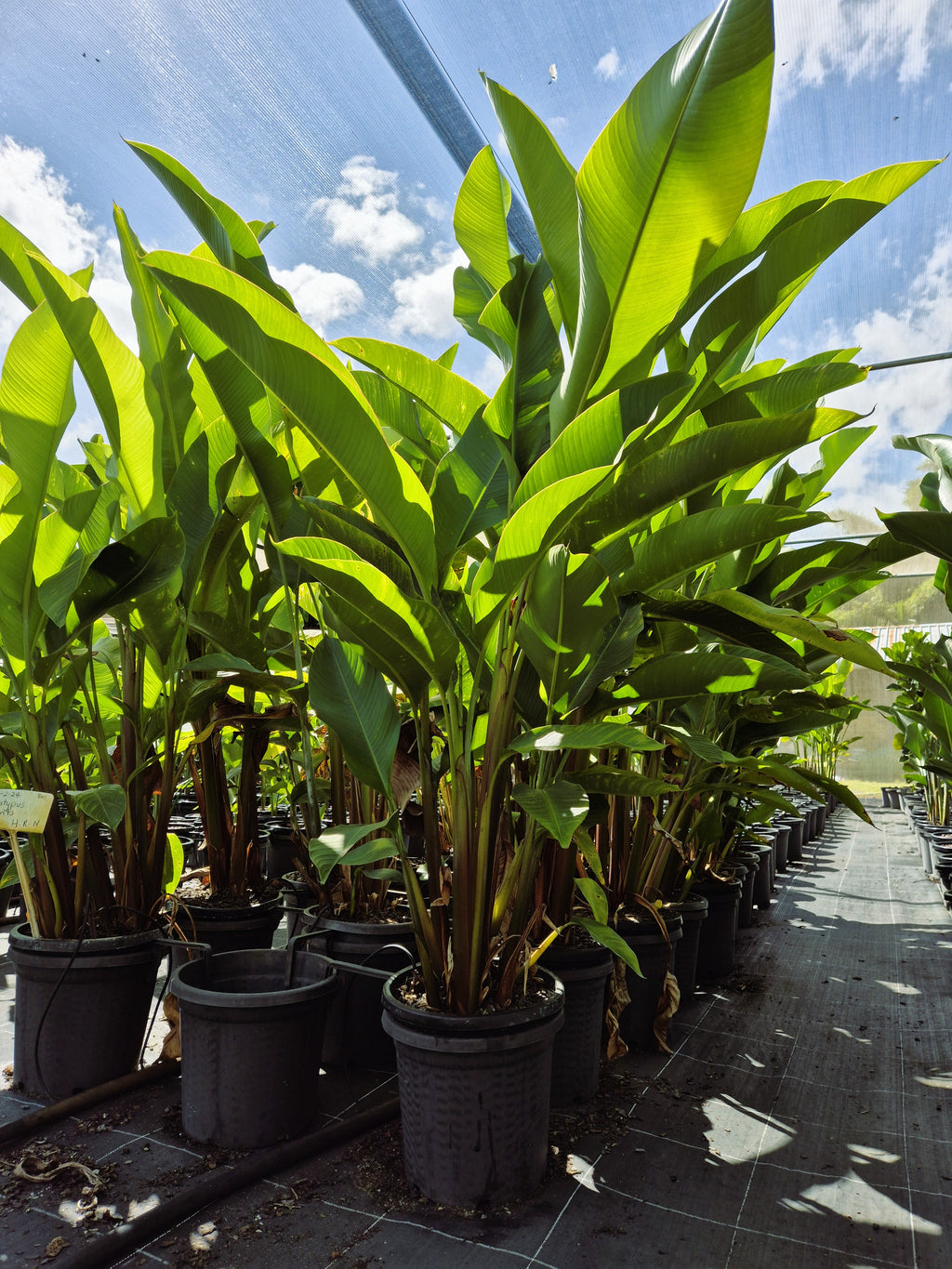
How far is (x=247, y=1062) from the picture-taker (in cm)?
125

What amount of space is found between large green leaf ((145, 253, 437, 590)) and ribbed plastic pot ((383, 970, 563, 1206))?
26.4 inches

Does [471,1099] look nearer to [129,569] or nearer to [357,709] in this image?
[357,709]

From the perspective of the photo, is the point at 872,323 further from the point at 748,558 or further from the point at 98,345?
the point at 98,345

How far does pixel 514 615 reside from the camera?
1250 mm

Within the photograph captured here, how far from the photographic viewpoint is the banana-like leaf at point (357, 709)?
129 cm

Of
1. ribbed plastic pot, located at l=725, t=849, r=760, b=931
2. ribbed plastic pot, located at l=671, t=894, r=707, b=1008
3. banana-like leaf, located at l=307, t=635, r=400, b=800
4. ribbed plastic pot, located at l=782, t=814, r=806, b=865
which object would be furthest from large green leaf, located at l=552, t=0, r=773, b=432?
ribbed plastic pot, located at l=782, t=814, r=806, b=865

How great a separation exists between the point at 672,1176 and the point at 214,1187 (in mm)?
671

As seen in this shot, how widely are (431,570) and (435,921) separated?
569mm

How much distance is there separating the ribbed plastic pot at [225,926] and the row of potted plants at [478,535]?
4 centimetres

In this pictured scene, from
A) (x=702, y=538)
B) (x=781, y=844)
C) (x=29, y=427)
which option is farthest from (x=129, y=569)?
(x=781, y=844)

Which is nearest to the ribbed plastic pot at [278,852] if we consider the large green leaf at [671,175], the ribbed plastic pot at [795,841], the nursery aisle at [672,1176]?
the nursery aisle at [672,1176]

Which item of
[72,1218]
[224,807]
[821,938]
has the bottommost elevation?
[821,938]

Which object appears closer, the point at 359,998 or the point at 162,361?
the point at 162,361

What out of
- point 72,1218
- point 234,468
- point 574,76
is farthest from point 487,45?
point 72,1218
